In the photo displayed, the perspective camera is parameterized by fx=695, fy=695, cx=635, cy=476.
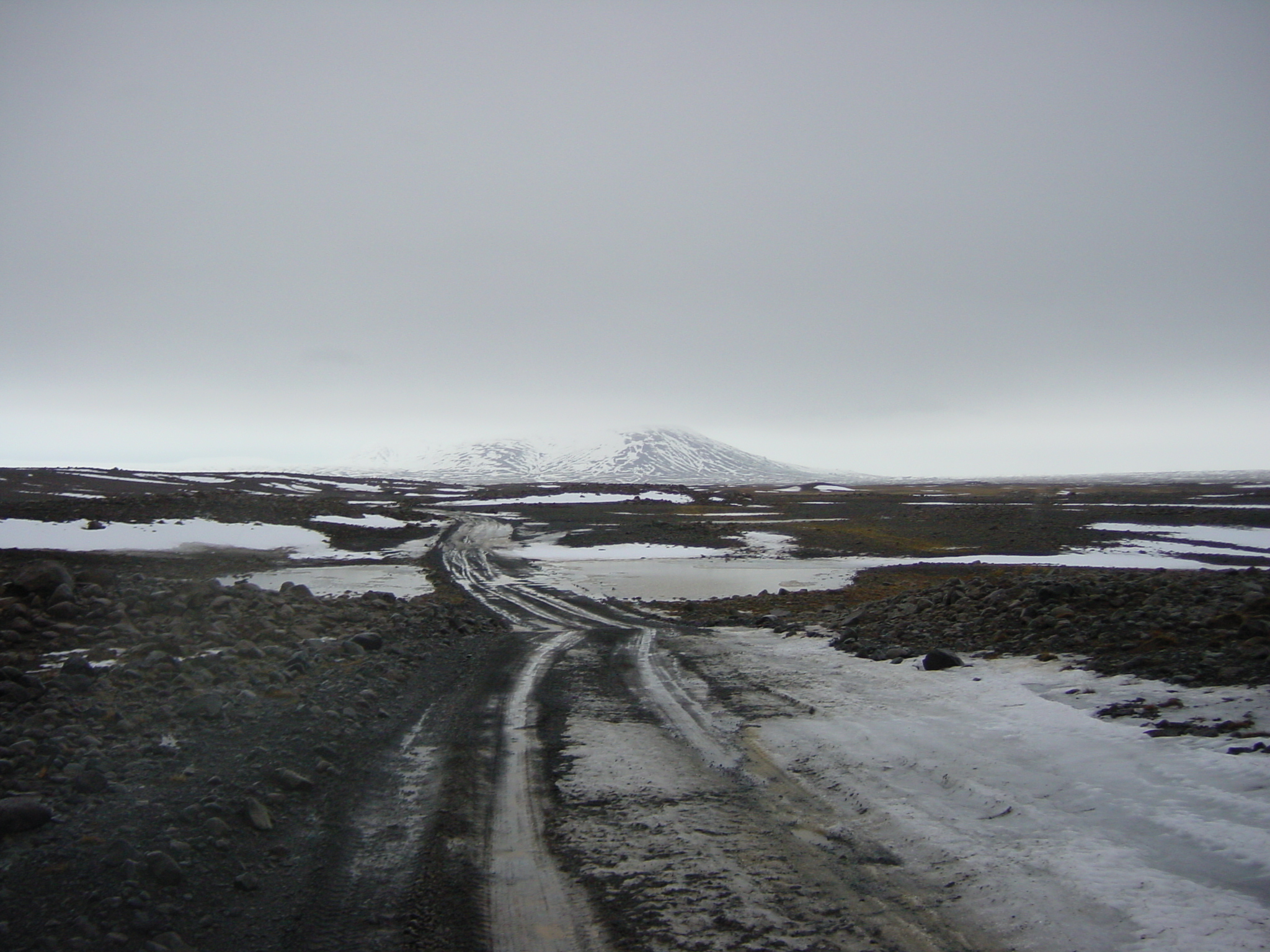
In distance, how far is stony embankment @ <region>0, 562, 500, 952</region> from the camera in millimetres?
4301

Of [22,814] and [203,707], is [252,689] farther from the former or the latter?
[22,814]

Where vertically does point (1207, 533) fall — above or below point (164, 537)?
below

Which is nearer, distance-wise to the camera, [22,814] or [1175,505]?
[22,814]

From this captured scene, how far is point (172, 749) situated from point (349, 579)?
19.5 m

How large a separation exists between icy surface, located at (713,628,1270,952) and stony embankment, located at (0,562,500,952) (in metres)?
4.50

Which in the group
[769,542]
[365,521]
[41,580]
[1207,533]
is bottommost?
[769,542]

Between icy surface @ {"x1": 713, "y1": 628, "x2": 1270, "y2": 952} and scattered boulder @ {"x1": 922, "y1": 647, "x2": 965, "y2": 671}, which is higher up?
icy surface @ {"x1": 713, "y1": 628, "x2": 1270, "y2": 952}

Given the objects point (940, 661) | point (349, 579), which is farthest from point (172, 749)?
point (349, 579)

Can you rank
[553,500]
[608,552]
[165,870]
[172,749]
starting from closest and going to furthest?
[165,870], [172,749], [608,552], [553,500]

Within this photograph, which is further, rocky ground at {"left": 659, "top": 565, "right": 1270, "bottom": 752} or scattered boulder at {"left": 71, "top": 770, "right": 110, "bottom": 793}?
rocky ground at {"left": 659, "top": 565, "right": 1270, "bottom": 752}

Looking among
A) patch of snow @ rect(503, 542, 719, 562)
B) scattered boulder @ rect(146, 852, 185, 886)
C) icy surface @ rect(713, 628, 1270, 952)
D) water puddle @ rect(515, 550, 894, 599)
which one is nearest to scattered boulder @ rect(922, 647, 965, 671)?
icy surface @ rect(713, 628, 1270, 952)

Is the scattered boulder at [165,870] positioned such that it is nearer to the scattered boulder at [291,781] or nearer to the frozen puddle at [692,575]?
the scattered boulder at [291,781]

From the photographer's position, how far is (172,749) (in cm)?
701

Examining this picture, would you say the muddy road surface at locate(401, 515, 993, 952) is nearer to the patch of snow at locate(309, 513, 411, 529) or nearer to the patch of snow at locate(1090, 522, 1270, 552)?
the patch of snow at locate(1090, 522, 1270, 552)
